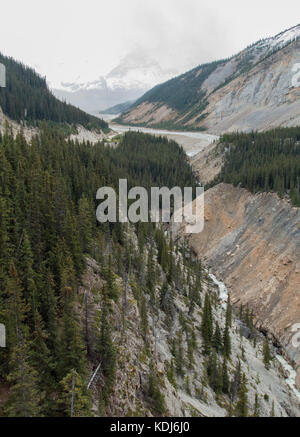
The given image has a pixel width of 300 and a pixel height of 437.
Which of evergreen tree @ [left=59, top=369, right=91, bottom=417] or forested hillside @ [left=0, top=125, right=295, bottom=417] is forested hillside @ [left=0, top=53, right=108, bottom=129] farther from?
evergreen tree @ [left=59, top=369, right=91, bottom=417]

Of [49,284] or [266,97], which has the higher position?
[266,97]

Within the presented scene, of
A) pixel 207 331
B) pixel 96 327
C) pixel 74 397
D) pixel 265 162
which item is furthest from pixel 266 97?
pixel 74 397

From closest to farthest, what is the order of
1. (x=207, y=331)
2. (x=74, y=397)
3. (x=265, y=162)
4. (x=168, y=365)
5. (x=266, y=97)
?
(x=74, y=397), (x=168, y=365), (x=207, y=331), (x=265, y=162), (x=266, y=97)

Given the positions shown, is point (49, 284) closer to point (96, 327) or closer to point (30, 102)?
point (96, 327)

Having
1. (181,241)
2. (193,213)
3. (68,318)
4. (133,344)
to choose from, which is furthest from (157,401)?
(193,213)

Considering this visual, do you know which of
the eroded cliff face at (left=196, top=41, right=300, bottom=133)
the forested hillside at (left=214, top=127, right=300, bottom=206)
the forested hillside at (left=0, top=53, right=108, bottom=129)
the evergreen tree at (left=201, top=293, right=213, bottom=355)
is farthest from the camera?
the eroded cliff face at (left=196, top=41, right=300, bottom=133)

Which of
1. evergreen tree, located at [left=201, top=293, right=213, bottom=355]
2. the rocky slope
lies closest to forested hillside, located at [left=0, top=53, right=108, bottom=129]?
the rocky slope

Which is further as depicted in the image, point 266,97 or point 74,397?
point 266,97
